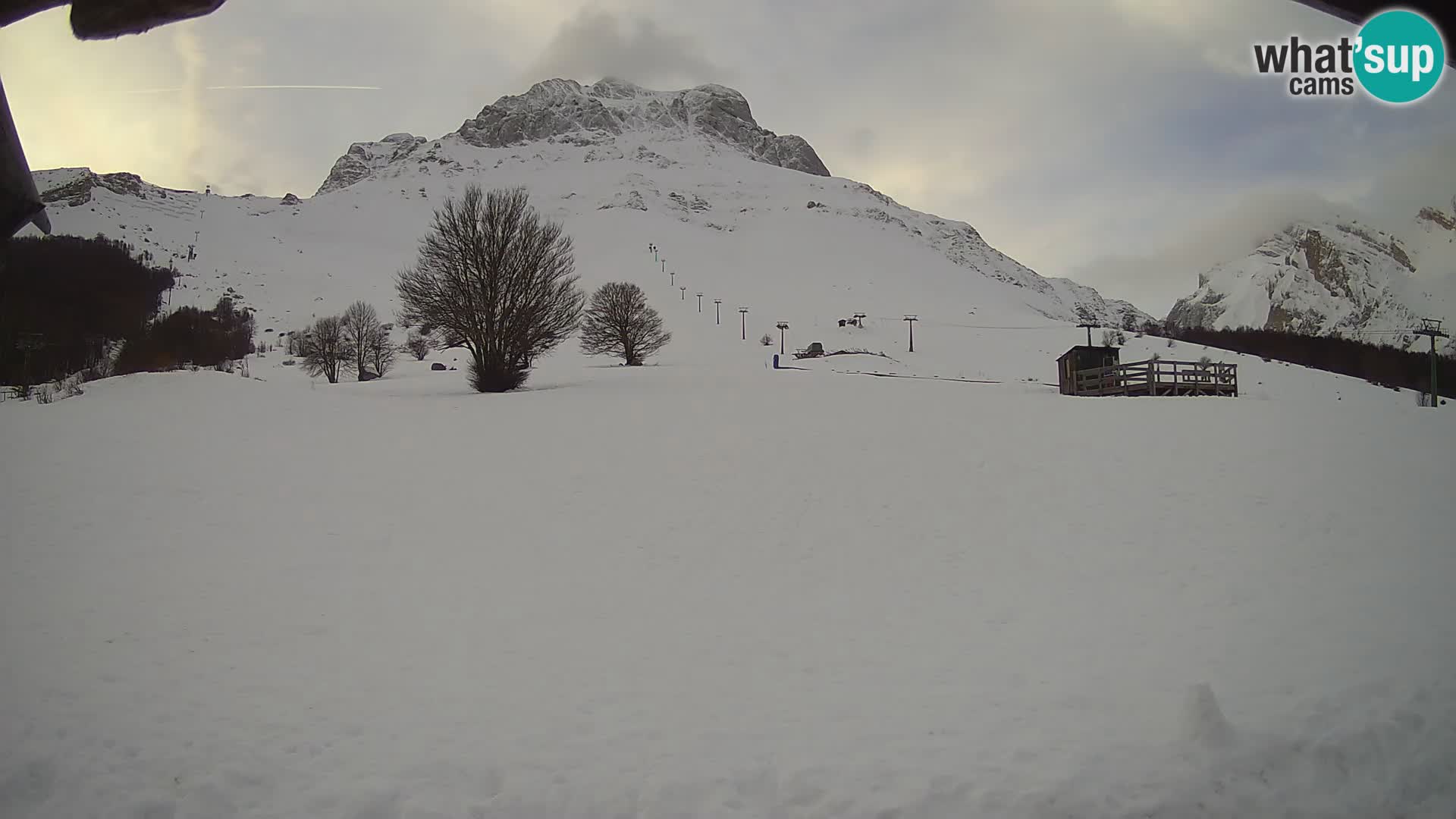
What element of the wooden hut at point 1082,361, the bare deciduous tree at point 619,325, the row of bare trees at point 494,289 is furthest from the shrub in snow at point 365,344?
the wooden hut at point 1082,361

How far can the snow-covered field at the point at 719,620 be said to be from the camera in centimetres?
683

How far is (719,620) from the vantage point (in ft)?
36.5

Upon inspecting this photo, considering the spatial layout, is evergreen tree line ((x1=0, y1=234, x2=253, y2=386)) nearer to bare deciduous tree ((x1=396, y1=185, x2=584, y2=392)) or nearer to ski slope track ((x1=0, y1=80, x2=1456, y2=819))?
ski slope track ((x1=0, y1=80, x2=1456, y2=819))

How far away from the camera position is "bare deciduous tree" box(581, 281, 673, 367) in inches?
2063

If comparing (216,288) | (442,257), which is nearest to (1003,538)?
(442,257)

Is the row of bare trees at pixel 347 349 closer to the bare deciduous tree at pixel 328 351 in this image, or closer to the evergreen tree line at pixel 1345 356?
the bare deciduous tree at pixel 328 351

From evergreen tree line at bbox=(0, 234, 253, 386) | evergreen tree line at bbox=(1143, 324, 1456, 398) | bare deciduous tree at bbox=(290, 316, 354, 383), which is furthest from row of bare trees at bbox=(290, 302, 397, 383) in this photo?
evergreen tree line at bbox=(1143, 324, 1456, 398)

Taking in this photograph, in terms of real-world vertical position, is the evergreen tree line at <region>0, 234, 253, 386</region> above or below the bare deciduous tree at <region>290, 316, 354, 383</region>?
below

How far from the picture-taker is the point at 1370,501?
52.3ft

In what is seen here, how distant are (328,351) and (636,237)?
8491 cm

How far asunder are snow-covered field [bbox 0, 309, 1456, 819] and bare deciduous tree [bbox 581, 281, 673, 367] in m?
30.7

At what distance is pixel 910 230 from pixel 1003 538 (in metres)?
149

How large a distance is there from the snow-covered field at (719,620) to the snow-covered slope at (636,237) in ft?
228

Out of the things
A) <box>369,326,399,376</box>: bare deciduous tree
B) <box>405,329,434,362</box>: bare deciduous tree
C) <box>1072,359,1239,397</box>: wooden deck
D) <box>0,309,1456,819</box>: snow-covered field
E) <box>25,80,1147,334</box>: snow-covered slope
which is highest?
<box>25,80,1147,334</box>: snow-covered slope
